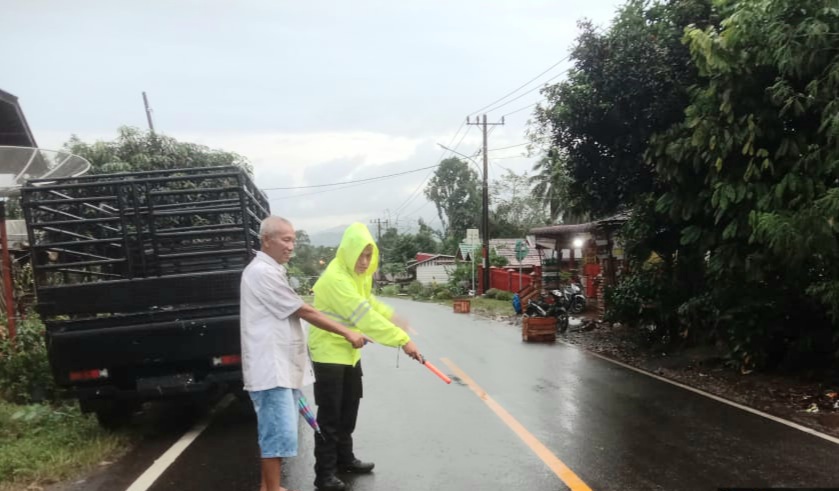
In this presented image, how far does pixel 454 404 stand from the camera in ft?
24.8

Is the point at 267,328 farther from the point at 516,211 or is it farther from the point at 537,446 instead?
the point at 516,211

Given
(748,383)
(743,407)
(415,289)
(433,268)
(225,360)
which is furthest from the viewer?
(433,268)

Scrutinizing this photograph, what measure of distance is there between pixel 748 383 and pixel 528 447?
482 cm

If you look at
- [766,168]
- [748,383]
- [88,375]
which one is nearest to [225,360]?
[88,375]

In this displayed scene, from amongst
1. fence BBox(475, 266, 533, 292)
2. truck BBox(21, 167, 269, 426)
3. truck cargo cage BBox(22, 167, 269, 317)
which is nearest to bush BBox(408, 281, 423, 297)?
fence BBox(475, 266, 533, 292)

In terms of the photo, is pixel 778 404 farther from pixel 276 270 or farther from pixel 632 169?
pixel 276 270

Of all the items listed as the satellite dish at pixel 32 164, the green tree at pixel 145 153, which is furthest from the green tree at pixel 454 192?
the satellite dish at pixel 32 164

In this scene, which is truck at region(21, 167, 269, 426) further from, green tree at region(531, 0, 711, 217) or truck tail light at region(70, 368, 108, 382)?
green tree at region(531, 0, 711, 217)

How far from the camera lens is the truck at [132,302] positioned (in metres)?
5.62

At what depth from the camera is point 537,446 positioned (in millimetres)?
5652

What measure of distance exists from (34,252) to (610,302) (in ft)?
36.0

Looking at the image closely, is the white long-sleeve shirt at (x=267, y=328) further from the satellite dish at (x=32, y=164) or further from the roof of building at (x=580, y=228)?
the roof of building at (x=580, y=228)

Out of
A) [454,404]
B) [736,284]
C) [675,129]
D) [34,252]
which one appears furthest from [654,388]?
[34,252]

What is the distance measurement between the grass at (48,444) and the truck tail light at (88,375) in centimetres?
56
